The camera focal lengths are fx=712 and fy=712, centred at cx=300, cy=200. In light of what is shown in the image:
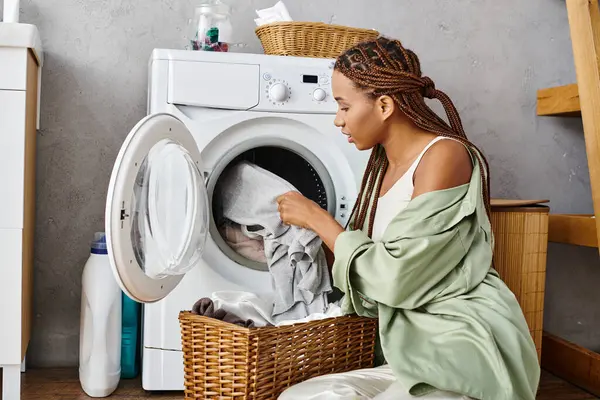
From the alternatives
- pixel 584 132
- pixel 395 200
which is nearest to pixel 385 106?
pixel 395 200

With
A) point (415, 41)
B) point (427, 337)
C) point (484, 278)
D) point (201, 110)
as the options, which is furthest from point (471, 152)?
point (415, 41)

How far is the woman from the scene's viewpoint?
137 cm

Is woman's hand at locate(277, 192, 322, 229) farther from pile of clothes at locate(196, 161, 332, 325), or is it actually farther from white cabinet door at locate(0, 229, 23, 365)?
white cabinet door at locate(0, 229, 23, 365)

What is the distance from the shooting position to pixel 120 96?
7.55 ft

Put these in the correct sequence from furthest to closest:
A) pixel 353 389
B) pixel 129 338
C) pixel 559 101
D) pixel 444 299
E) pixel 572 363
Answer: pixel 559 101 < pixel 572 363 < pixel 129 338 < pixel 444 299 < pixel 353 389

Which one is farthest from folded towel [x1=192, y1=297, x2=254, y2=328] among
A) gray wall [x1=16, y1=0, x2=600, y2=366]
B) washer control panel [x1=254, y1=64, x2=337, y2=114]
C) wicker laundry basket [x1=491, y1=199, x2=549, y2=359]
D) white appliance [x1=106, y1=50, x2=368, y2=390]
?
gray wall [x1=16, y1=0, x2=600, y2=366]

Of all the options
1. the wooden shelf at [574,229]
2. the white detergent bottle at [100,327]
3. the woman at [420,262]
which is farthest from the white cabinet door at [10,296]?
the wooden shelf at [574,229]

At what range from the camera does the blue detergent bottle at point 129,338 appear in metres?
2.13

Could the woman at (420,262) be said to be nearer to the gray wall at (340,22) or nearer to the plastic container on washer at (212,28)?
Answer: the plastic container on washer at (212,28)

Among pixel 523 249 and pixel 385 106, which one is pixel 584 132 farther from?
pixel 385 106

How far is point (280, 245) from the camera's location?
1.81 m

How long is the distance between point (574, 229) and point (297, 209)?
96 centimetres

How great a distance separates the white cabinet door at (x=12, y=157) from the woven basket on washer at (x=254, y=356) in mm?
566

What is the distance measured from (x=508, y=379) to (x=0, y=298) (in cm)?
120
